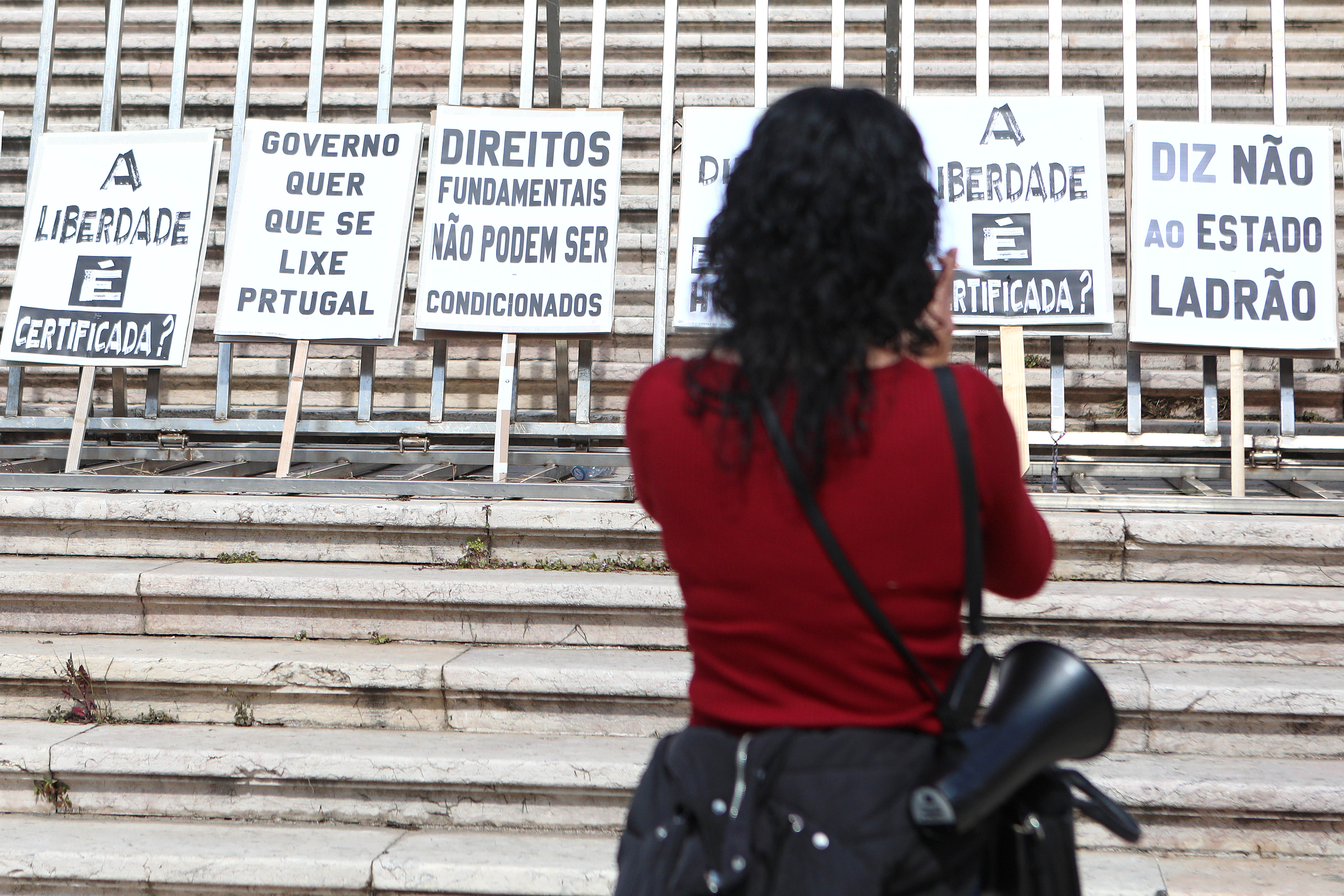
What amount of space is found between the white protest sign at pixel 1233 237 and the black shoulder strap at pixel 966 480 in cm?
375

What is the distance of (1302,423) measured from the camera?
5523mm

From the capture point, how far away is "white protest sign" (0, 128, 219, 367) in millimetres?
5090

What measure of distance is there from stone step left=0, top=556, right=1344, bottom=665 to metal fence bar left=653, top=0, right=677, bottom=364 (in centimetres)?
164

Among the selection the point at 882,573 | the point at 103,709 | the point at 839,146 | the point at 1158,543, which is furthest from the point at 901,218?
the point at 103,709

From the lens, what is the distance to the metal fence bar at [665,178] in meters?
5.10

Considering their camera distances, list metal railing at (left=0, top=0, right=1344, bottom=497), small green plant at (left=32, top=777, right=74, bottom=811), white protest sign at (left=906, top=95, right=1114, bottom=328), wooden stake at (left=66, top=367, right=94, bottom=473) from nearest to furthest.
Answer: small green plant at (left=32, top=777, right=74, bottom=811)
white protest sign at (left=906, top=95, right=1114, bottom=328)
metal railing at (left=0, top=0, right=1344, bottom=497)
wooden stake at (left=66, top=367, right=94, bottom=473)

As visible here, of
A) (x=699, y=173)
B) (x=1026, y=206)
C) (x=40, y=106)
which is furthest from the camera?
(x=40, y=106)

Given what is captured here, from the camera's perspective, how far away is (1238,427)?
14.6 feet

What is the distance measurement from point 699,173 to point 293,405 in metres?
2.14

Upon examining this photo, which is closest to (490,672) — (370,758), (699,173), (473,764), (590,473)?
(473,764)

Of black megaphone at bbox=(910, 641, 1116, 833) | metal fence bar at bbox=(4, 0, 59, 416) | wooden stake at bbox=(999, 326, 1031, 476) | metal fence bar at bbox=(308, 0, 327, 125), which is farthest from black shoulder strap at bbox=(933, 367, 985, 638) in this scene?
metal fence bar at bbox=(4, 0, 59, 416)

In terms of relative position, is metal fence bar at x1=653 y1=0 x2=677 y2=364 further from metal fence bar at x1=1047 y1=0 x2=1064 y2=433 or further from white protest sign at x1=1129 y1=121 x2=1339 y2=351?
white protest sign at x1=1129 y1=121 x2=1339 y2=351

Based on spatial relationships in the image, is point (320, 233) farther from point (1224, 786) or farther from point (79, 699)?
point (1224, 786)

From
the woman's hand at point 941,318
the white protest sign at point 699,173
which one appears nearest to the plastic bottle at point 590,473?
the white protest sign at point 699,173
